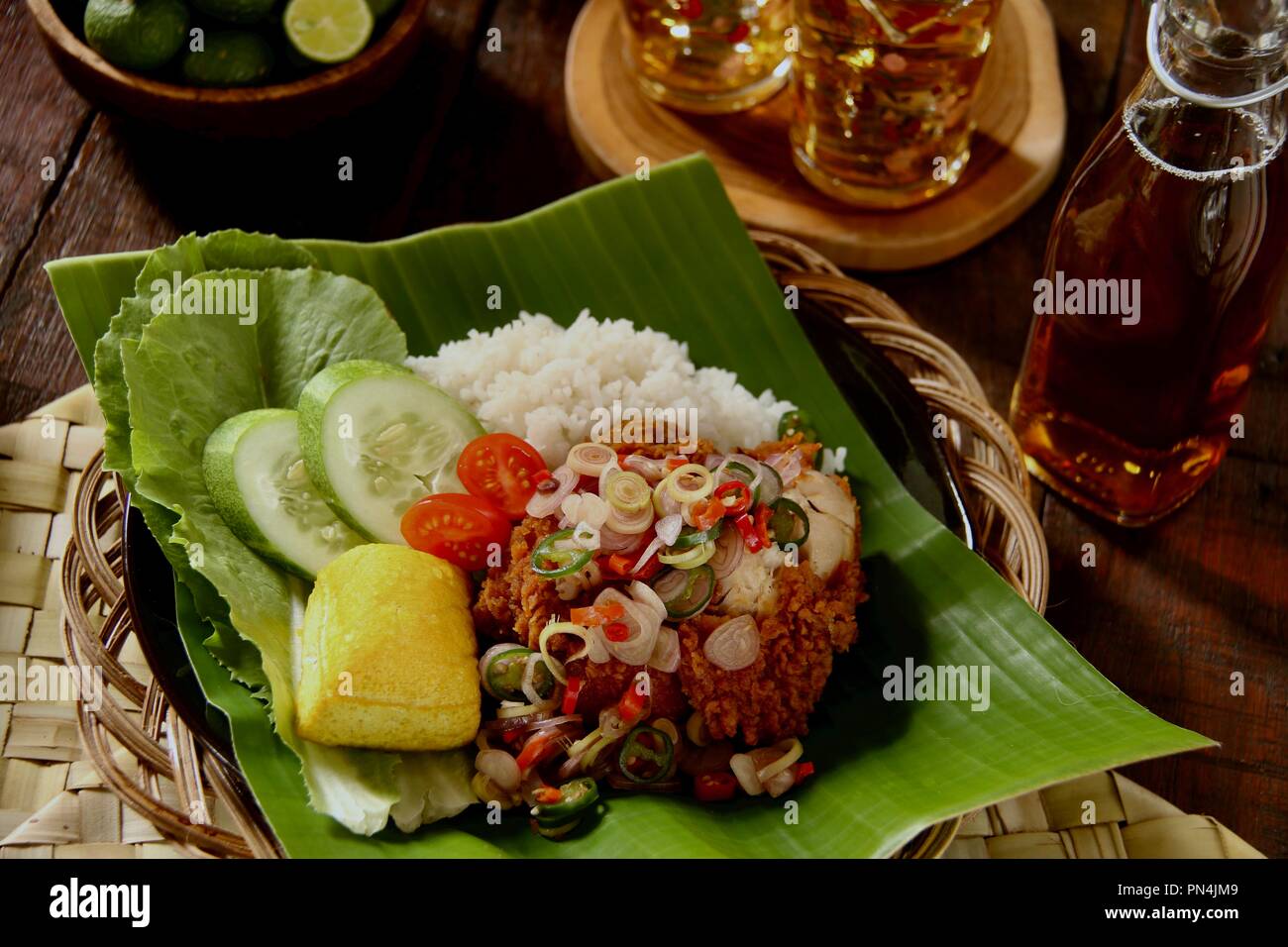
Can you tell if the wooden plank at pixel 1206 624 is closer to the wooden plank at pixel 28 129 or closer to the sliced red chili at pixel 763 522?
the sliced red chili at pixel 763 522

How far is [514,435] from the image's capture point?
309 centimetres

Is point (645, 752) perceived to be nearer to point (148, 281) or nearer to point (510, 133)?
point (148, 281)

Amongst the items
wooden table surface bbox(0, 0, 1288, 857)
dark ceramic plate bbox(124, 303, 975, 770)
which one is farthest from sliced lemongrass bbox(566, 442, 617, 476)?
wooden table surface bbox(0, 0, 1288, 857)

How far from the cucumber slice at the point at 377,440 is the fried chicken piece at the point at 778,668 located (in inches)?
28.5

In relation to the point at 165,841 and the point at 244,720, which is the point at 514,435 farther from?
the point at 165,841

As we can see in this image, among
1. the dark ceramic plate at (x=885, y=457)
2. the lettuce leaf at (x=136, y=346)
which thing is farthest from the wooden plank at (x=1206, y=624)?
the lettuce leaf at (x=136, y=346)

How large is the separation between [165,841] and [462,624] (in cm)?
82

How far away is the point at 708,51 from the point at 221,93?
5.13 feet

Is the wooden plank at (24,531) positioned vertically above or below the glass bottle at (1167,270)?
below

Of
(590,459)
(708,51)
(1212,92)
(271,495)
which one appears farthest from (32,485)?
(1212,92)

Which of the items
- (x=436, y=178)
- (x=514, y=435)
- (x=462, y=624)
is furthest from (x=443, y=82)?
(x=462, y=624)

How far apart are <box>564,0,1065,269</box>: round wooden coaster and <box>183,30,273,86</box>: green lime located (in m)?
1.05

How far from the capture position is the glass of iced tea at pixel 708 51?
13.8 feet

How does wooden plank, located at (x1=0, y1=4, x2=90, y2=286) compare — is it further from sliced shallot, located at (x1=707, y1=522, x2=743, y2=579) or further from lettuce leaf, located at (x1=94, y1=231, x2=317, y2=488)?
sliced shallot, located at (x1=707, y1=522, x2=743, y2=579)
